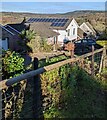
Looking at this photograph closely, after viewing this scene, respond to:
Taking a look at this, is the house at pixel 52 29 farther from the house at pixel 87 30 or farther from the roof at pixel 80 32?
the house at pixel 87 30

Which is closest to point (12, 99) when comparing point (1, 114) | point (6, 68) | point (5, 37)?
point (1, 114)

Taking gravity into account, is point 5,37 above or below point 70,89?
above

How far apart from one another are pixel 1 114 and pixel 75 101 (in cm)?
172

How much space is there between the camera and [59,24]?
36.8 m

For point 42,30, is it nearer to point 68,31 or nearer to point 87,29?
point 68,31

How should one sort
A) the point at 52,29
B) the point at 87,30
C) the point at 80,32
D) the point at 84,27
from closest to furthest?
the point at 52,29 < the point at 80,32 < the point at 87,30 < the point at 84,27

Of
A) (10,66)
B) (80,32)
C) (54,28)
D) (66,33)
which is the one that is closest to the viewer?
(10,66)

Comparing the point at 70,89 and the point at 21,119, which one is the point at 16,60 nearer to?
the point at 70,89

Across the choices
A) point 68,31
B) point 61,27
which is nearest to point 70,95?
point 61,27

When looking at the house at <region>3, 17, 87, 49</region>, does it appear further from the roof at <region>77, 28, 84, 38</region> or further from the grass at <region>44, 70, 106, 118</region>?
the grass at <region>44, 70, 106, 118</region>

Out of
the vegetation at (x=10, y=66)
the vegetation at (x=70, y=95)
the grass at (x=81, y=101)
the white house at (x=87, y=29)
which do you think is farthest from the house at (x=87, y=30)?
the vegetation at (x=70, y=95)

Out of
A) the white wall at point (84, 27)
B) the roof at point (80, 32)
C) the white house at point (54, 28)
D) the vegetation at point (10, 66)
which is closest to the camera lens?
the vegetation at point (10, 66)

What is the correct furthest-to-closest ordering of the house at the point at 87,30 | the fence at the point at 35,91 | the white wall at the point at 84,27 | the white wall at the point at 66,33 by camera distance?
the white wall at the point at 84,27
the house at the point at 87,30
the white wall at the point at 66,33
the fence at the point at 35,91

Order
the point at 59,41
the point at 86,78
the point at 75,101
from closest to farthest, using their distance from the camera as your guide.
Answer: the point at 75,101
the point at 86,78
the point at 59,41
